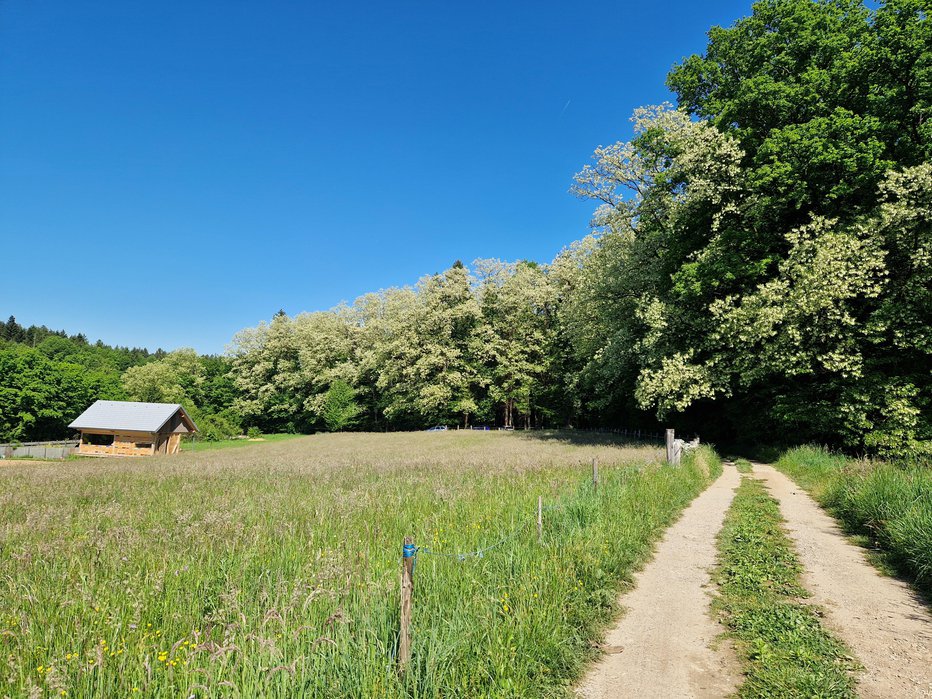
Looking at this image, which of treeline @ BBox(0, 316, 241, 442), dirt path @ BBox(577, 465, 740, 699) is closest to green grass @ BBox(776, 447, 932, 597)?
dirt path @ BBox(577, 465, 740, 699)

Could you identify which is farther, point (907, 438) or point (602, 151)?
point (602, 151)

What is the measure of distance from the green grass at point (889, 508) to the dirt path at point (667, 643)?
2.66 m

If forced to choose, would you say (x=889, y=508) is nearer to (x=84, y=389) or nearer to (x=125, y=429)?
(x=125, y=429)

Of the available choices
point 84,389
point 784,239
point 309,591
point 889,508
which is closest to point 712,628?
point 309,591

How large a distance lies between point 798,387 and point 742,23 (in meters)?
18.7

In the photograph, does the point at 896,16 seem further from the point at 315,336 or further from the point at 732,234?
the point at 315,336

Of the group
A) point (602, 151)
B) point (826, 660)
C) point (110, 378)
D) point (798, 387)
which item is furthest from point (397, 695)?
point (110, 378)

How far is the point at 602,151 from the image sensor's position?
2736 centimetres

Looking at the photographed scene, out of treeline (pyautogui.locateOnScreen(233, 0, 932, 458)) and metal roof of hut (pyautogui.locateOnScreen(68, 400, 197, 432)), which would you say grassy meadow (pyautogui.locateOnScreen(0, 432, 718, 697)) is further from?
metal roof of hut (pyautogui.locateOnScreen(68, 400, 197, 432))

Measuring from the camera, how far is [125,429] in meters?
49.8

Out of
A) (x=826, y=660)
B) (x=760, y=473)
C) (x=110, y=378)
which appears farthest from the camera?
(x=110, y=378)

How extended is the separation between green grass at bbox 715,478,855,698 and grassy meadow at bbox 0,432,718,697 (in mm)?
1392

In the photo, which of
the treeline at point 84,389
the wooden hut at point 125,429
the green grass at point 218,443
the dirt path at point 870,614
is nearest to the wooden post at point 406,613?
the dirt path at point 870,614

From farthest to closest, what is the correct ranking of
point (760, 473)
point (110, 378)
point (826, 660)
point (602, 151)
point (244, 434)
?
point (110, 378) < point (244, 434) < point (602, 151) < point (760, 473) < point (826, 660)
